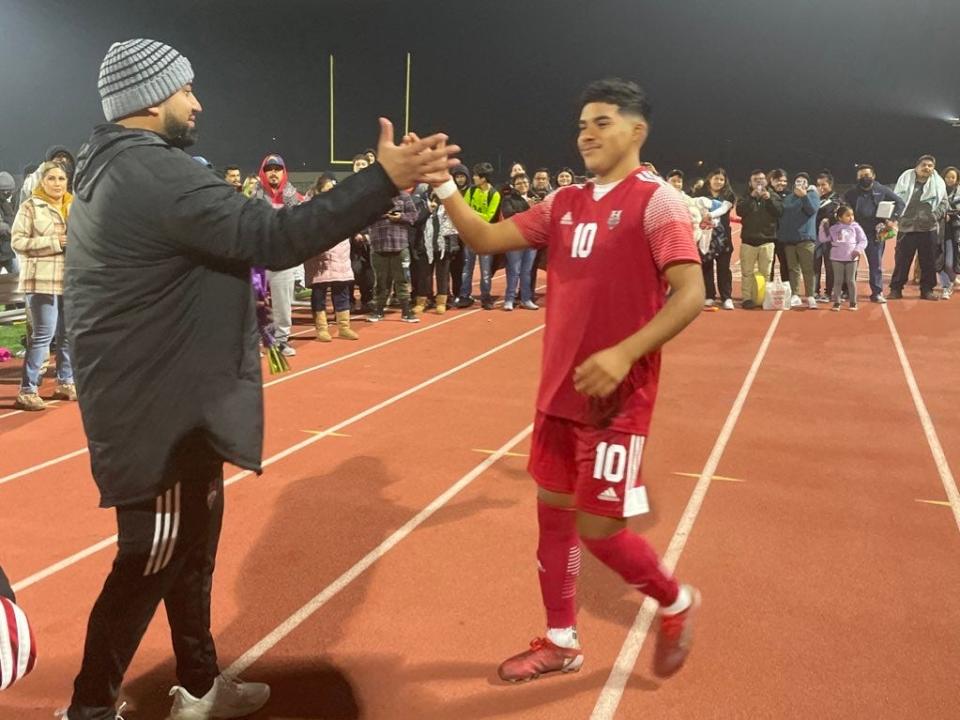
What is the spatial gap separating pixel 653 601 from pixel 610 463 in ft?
4.14

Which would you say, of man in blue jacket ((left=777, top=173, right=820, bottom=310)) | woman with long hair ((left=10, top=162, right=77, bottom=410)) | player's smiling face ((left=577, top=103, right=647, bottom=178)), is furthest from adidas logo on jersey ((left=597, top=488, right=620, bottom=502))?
man in blue jacket ((left=777, top=173, right=820, bottom=310))

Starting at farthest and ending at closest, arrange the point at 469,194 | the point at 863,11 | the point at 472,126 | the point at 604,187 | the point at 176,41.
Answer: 1. the point at 472,126
2. the point at 863,11
3. the point at 176,41
4. the point at 469,194
5. the point at 604,187

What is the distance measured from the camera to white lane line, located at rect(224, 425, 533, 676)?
9.86 feet

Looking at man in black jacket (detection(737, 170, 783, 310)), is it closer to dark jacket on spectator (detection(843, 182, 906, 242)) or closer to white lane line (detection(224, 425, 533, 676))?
dark jacket on spectator (detection(843, 182, 906, 242))

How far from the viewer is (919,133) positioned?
31094mm

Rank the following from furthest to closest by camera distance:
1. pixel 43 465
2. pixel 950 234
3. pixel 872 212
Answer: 1. pixel 950 234
2. pixel 872 212
3. pixel 43 465

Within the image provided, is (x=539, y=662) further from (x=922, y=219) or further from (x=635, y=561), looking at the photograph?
(x=922, y=219)

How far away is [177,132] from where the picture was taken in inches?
84.0

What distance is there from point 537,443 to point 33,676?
2048mm

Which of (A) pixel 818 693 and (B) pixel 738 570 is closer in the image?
(A) pixel 818 693

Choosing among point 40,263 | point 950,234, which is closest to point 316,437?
point 40,263

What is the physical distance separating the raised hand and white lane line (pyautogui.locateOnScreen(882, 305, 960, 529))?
374cm

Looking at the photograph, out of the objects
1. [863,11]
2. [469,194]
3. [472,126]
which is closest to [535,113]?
[472,126]

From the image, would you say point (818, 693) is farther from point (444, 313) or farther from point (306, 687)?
point (444, 313)
